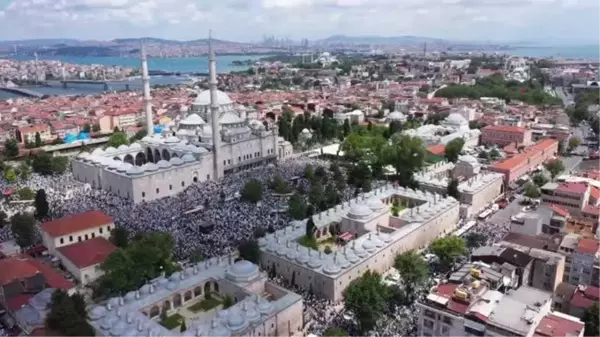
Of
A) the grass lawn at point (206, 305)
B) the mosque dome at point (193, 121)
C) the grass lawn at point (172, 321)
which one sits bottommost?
the grass lawn at point (172, 321)

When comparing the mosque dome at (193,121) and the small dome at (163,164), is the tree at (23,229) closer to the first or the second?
the small dome at (163,164)

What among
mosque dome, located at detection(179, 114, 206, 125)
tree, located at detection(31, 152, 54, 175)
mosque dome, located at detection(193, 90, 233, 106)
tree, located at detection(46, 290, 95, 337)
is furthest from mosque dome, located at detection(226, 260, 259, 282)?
mosque dome, located at detection(193, 90, 233, 106)

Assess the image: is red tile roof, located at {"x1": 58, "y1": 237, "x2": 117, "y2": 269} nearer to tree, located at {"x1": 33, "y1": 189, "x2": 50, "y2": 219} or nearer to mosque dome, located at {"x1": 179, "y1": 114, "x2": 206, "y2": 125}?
tree, located at {"x1": 33, "y1": 189, "x2": 50, "y2": 219}

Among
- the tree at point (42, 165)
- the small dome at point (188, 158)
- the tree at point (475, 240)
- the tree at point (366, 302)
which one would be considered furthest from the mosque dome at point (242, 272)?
the tree at point (42, 165)

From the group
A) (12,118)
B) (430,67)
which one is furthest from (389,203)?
(430,67)

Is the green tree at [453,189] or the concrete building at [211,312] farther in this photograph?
the green tree at [453,189]

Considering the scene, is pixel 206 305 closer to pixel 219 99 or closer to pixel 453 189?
pixel 453 189

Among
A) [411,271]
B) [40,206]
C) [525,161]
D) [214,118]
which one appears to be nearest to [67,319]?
[411,271]
